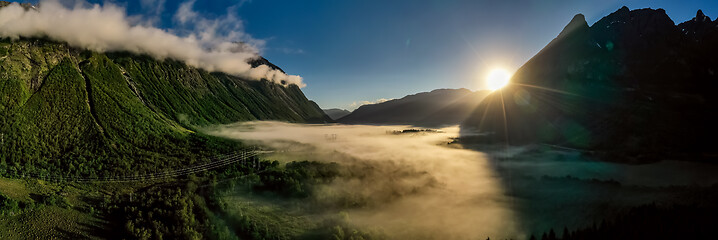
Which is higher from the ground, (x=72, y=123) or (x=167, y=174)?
(x=72, y=123)

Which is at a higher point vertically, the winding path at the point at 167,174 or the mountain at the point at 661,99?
the mountain at the point at 661,99

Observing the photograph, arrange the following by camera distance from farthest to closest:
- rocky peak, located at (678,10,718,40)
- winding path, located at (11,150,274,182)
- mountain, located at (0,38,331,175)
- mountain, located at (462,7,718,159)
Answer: rocky peak, located at (678,10,718,40) < mountain, located at (462,7,718,159) < mountain, located at (0,38,331,175) < winding path, located at (11,150,274,182)

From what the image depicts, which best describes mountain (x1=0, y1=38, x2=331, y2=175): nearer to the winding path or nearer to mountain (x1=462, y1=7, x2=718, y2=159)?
the winding path

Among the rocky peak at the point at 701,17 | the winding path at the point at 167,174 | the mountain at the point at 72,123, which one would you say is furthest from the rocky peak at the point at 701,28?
the mountain at the point at 72,123

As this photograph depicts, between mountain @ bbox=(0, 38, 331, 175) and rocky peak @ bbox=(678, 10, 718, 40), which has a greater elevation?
rocky peak @ bbox=(678, 10, 718, 40)

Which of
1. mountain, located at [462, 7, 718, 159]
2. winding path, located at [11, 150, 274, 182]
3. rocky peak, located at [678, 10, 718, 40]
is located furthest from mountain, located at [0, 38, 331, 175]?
rocky peak, located at [678, 10, 718, 40]

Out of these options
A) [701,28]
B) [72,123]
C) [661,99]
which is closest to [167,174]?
[72,123]

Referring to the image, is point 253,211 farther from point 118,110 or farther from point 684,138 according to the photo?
point 684,138

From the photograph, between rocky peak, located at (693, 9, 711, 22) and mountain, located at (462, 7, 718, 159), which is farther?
rocky peak, located at (693, 9, 711, 22)

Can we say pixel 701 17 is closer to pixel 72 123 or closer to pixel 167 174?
pixel 167 174

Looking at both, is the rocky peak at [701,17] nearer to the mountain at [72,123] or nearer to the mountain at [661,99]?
the mountain at [661,99]

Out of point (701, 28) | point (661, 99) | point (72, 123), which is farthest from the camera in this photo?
point (701, 28)
